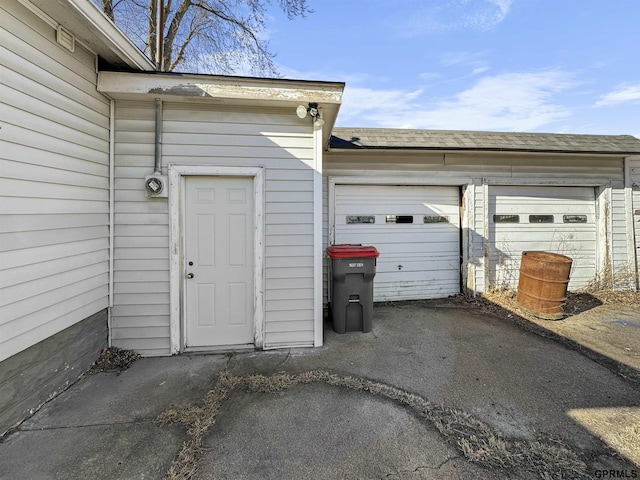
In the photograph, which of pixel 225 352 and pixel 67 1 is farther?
pixel 225 352

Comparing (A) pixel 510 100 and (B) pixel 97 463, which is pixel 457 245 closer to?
(A) pixel 510 100

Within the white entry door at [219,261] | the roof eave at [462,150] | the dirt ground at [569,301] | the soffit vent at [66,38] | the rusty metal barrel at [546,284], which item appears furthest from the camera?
the roof eave at [462,150]

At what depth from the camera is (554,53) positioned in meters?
5.90

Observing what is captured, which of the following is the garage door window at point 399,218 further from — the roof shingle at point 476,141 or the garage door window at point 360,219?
the roof shingle at point 476,141

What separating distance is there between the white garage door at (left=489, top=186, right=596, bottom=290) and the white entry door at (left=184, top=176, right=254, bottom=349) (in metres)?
4.64

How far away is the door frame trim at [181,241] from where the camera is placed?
3102 millimetres

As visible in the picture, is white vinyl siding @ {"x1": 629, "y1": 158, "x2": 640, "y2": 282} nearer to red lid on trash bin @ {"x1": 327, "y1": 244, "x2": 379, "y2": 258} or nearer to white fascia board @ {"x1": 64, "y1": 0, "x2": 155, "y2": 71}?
red lid on trash bin @ {"x1": 327, "y1": 244, "x2": 379, "y2": 258}

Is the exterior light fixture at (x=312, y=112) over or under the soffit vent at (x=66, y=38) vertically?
under

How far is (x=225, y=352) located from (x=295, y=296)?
1.03 metres

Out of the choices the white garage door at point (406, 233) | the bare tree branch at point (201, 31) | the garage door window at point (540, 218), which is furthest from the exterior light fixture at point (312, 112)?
the garage door window at point (540, 218)

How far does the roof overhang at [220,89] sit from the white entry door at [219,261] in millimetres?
855

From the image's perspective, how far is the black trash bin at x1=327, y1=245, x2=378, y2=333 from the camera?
363 centimetres

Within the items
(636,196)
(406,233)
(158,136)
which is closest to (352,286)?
(406,233)

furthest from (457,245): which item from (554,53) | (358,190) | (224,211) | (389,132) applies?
(554,53)
